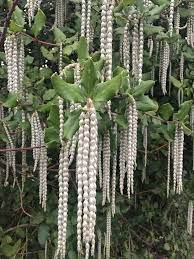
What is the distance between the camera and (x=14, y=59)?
10.5 feet

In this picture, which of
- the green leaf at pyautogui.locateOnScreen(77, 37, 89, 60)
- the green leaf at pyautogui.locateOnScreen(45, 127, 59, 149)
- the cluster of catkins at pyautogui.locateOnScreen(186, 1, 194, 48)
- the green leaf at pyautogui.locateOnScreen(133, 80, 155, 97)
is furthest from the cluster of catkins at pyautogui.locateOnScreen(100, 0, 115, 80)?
the cluster of catkins at pyautogui.locateOnScreen(186, 1, 194, 48)

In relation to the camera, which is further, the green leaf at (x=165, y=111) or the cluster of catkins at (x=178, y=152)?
the green leaf at (x=165, y=111)

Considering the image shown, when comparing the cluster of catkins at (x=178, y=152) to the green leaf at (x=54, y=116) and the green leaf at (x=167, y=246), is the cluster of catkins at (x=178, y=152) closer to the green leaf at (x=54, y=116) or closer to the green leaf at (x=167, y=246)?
the green leaf at (x=54, y=116)

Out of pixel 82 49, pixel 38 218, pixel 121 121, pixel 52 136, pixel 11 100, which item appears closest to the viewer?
pixel 82 49

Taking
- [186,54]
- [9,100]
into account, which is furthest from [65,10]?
[9,100]

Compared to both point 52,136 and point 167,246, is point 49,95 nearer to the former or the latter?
point 52,136

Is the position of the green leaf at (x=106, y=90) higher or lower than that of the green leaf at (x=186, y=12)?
lower

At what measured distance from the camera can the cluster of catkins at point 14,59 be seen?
3199 millimetres

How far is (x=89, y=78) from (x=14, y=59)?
4.03ft

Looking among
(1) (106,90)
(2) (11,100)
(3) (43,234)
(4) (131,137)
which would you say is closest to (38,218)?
(3) (43,234)

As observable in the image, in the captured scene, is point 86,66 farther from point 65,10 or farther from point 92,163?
point 65,10

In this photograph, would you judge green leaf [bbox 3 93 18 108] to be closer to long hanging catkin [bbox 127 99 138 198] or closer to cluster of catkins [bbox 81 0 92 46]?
cluster of catkins [bbox 81 0 92 46]

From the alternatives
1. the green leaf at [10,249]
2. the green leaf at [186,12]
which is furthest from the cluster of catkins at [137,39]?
the green leaf at [10,249]

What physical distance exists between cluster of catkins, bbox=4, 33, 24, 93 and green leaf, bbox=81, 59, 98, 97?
3.84 ft
